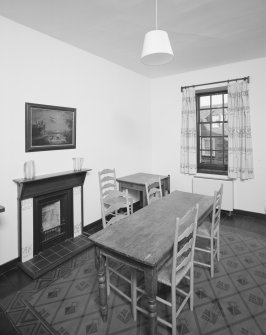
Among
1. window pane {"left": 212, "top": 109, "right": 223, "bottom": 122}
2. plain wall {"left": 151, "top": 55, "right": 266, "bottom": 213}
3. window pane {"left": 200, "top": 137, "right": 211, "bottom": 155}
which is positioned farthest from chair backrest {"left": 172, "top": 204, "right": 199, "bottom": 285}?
window pane {"left": 212, "top": 109, "right": 223, "bottom": 122}

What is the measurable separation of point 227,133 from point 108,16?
298 cm

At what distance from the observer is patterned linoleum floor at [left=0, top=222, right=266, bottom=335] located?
5.68ft

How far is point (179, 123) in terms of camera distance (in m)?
4.70

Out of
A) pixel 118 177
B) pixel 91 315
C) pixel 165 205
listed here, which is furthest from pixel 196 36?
pixel 91 315

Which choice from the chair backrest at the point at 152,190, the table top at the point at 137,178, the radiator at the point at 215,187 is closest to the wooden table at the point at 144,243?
the chair backrest at the point at 152,190

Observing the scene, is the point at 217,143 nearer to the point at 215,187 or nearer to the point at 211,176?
the point at 211,176

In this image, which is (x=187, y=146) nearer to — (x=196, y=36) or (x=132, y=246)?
(x=196, y=36)

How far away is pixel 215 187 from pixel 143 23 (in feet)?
9.85

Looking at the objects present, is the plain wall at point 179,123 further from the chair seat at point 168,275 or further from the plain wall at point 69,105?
the chair seat at point 168,275

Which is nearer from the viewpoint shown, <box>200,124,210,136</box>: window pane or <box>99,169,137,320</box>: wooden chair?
<box>99,169,137,320</box>: wooden chair

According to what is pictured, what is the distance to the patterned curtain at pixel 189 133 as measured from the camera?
440 cm

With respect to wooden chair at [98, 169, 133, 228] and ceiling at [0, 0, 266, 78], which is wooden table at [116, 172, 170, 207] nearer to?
wooden chair at [98, 169, 133, 228]

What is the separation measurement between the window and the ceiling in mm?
928

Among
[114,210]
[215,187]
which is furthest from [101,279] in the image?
[215,187]
